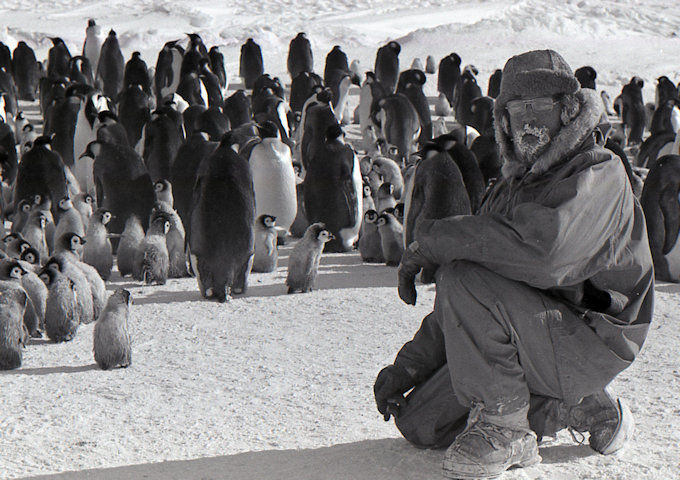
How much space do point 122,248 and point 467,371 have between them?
4008 mm

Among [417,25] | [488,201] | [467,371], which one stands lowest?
[417,25]

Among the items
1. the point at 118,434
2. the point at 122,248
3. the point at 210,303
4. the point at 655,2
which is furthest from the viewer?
the point at 655,2

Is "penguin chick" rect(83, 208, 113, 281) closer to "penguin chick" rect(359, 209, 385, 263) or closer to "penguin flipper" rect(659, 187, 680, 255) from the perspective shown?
"penguin chick" rect(359, 209, 385, 263)

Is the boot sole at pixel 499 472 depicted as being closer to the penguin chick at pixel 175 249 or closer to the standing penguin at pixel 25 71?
the penguin chick at pixel 175 249

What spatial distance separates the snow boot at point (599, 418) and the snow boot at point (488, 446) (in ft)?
0.62

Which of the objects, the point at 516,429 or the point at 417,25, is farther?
the point at 417,25

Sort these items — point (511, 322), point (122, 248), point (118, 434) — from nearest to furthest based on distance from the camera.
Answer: point (511, 322) < point (118, 434) < point (122, 248)

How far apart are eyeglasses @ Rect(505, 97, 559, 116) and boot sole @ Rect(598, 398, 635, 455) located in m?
0.79

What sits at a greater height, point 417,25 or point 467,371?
point 467,371

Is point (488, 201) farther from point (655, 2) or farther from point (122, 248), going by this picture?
point (655, 2)

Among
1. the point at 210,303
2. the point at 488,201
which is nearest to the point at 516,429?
the point at 488,201

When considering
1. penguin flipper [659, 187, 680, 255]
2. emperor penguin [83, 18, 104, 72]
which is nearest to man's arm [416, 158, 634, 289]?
penguin flipper [659, 187, 680, 255]

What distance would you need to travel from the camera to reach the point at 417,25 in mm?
24750

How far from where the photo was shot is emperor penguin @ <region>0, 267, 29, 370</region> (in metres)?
3.77
